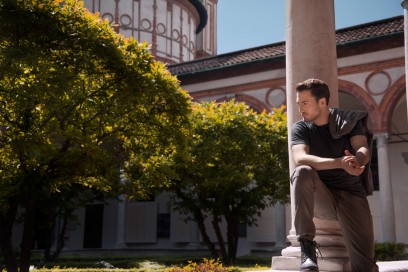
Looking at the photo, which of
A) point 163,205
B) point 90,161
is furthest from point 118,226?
point 90,161

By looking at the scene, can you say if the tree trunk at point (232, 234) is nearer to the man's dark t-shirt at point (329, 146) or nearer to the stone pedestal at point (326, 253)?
the stone pedestal at point (326, 253)

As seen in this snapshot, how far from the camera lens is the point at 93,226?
29312mm

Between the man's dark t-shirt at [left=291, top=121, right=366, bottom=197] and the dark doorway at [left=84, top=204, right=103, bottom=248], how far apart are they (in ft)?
87.4

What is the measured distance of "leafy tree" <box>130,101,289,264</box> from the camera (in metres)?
15.6

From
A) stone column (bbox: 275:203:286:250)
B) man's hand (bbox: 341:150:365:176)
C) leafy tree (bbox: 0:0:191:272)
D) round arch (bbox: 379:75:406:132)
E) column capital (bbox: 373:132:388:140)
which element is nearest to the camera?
man's hand (bbox: 341:150:365:176)

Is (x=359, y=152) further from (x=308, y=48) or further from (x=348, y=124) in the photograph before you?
(x=308, y=48)

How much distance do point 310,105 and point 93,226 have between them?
27.2 m

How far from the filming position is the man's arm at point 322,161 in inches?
120

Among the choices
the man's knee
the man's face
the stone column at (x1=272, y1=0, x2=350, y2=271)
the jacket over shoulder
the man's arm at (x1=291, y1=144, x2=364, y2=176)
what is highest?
the stone column at (x1=272, y1=0, x2=350, y2=271)

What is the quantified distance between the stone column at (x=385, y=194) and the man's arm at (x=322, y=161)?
17630 mm

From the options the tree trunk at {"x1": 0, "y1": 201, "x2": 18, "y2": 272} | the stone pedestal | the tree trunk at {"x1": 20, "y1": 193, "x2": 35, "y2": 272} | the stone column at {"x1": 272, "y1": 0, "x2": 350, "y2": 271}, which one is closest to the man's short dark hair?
the stone pedestal

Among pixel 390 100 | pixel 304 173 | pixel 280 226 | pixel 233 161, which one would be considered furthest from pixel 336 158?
pixel 280 226

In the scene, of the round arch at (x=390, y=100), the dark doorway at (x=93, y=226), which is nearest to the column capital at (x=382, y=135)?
the round arch at (x=390, y=100)

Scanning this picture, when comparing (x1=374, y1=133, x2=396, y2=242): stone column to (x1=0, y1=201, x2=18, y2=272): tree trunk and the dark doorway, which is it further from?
the dark doorway
